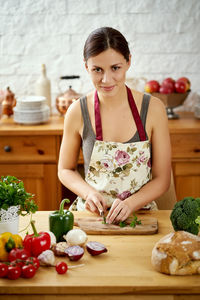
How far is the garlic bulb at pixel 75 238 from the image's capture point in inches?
63.9

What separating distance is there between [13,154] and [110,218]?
5.36ft

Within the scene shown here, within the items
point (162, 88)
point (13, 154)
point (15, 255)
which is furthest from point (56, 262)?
point (162, 88)

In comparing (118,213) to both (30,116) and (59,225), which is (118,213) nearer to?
(59,225)

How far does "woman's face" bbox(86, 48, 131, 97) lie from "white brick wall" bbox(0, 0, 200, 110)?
168cm

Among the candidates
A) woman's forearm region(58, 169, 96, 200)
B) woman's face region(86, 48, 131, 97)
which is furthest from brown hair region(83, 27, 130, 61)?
woman's forearm region(58, 169, 96, 200)

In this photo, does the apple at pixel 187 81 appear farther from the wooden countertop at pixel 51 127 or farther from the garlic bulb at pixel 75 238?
the garlic bulb at pixel 75 238

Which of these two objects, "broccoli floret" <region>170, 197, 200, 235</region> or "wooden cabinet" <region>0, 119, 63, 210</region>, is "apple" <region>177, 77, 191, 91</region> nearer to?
"wooden cabinet" <region>0, 119, 63, 210</region>

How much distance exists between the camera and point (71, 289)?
1.39 meters

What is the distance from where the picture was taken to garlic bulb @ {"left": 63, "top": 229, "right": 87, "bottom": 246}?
162cm

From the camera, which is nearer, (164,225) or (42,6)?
(164,225)

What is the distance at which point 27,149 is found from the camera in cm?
328

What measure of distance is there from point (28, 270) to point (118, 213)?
537mm

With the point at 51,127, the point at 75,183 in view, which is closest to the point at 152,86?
the point at 51,127

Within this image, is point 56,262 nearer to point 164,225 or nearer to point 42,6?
point 164,225
